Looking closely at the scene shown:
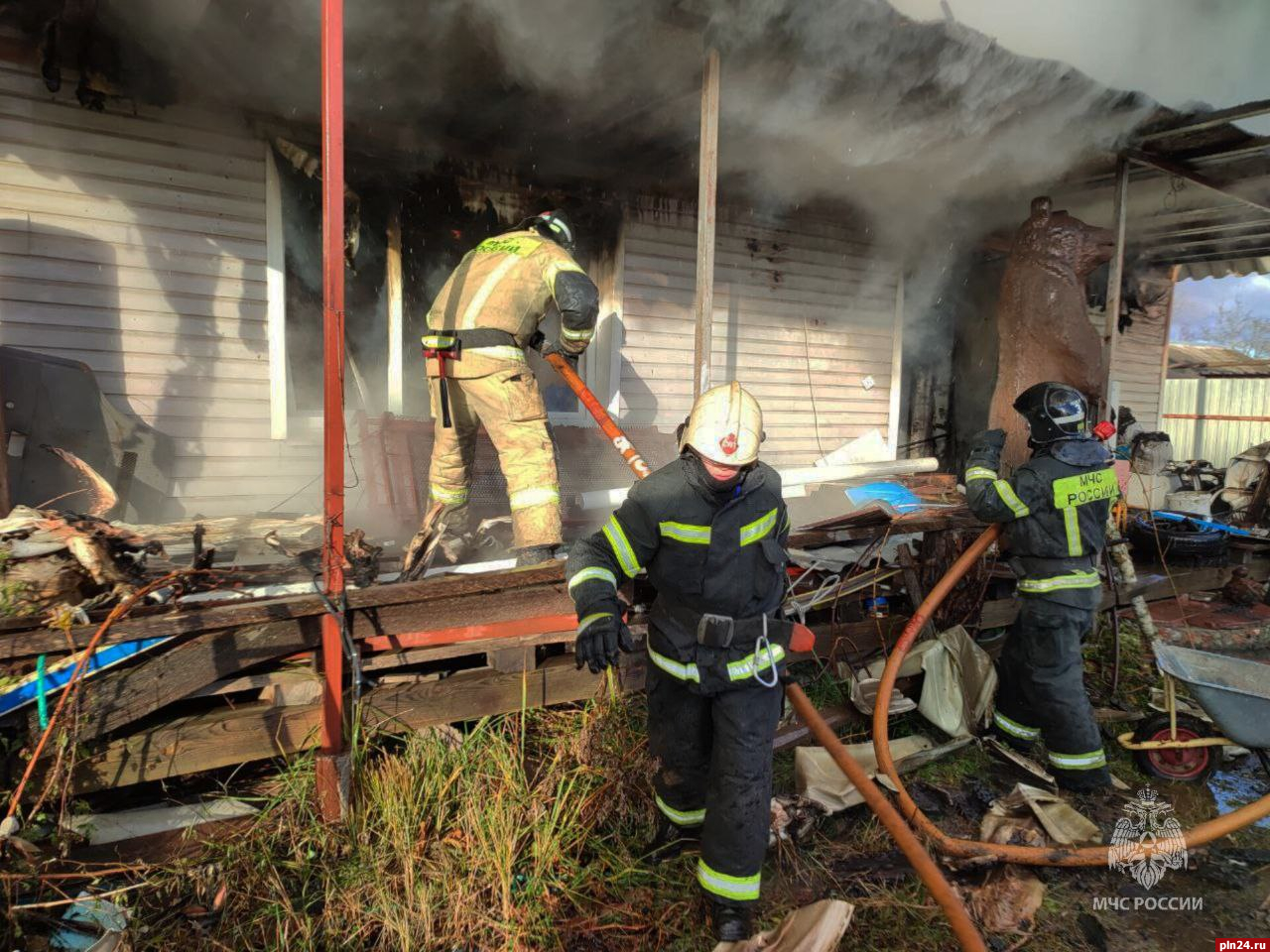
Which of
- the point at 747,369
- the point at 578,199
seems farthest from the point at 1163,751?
the point at 578,199

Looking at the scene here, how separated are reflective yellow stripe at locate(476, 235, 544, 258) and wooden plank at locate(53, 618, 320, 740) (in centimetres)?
215

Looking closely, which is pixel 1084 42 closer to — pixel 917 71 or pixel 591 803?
pixel 917 71

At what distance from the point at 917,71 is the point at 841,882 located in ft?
15.9

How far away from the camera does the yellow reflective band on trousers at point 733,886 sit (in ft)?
8.04

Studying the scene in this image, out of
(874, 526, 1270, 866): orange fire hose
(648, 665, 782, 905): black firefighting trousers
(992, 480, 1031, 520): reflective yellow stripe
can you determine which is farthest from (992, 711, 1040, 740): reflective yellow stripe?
(648, 665, 782, 905): black firefighting trousers

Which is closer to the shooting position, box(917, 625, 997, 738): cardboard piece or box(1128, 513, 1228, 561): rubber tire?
box(917, 625, 997, 738): cardboard piece

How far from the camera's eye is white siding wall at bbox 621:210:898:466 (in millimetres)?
6836

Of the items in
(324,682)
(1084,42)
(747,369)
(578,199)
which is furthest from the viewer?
(747,369)

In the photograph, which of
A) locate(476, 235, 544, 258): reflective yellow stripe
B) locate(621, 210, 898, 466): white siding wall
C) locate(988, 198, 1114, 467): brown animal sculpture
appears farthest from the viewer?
locate(621, 210, 898, 466): white siding wall

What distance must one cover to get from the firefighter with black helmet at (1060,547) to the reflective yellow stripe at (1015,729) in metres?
0.07

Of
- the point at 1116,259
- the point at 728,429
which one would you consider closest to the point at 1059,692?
the point at 728,429

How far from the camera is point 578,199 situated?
6.48 metres

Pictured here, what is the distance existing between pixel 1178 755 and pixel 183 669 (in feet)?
16.0

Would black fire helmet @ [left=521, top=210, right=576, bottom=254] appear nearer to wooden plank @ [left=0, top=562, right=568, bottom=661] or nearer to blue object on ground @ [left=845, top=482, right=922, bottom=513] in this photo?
wooden plank @ [left=0, top=562, right=568, bottom=661]
